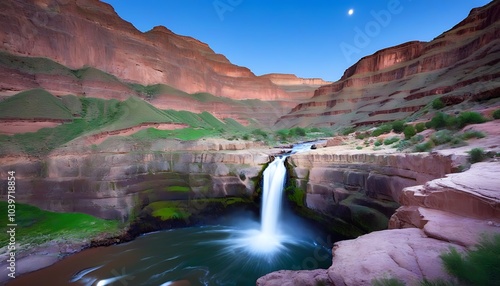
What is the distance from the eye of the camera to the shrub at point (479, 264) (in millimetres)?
2617

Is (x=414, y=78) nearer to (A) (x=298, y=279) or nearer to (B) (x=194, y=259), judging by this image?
(B) (x=194, y=259)

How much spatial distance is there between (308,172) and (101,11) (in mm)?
42390

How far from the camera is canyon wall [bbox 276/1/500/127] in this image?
3098cm

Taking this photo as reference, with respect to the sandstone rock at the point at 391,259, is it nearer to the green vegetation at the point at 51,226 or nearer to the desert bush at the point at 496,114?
the desert bush at the point at 496,114

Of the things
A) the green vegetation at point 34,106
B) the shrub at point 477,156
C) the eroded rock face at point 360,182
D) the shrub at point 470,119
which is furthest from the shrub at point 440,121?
the green vegetation at point 34,106

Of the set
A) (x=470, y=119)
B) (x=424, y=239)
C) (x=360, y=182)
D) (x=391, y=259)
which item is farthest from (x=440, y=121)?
(x=391, y=259)

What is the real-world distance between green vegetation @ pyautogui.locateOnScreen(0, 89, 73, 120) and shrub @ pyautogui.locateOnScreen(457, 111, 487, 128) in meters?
29.3

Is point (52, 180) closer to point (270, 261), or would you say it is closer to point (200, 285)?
point (200, 285)

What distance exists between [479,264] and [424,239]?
1478mm

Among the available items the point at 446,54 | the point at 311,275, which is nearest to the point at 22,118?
the point at 311,275

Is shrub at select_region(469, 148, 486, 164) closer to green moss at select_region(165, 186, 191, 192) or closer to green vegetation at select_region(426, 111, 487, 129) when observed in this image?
green vegetation at select_region(426, 111, 487, 129)

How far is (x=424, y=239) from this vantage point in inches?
162

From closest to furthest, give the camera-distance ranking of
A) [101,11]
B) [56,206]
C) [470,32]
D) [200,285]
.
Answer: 1. [200,285]
2. [56,206]
3. [101,11]
4. [470,32]

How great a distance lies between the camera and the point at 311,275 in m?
4.30
